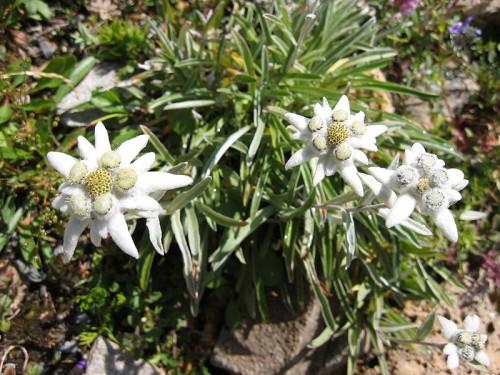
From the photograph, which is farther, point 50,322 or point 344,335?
point 344,335

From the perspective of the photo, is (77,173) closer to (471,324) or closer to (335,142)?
(335,142)

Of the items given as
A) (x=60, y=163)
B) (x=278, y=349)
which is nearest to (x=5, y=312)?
(x=60, y=163)

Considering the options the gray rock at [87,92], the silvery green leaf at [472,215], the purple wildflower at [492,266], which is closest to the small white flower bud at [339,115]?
the silvery green leaf at [472,215]

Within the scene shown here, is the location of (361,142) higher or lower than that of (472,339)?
higher

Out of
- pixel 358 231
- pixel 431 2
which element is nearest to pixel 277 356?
pixel 358 231

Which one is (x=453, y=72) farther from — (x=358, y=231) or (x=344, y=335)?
(x=344, y=335)

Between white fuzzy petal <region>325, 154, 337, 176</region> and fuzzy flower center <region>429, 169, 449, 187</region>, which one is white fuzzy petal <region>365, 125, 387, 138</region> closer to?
white fuzzy petal <region>325, 154, 337, 176</region>
